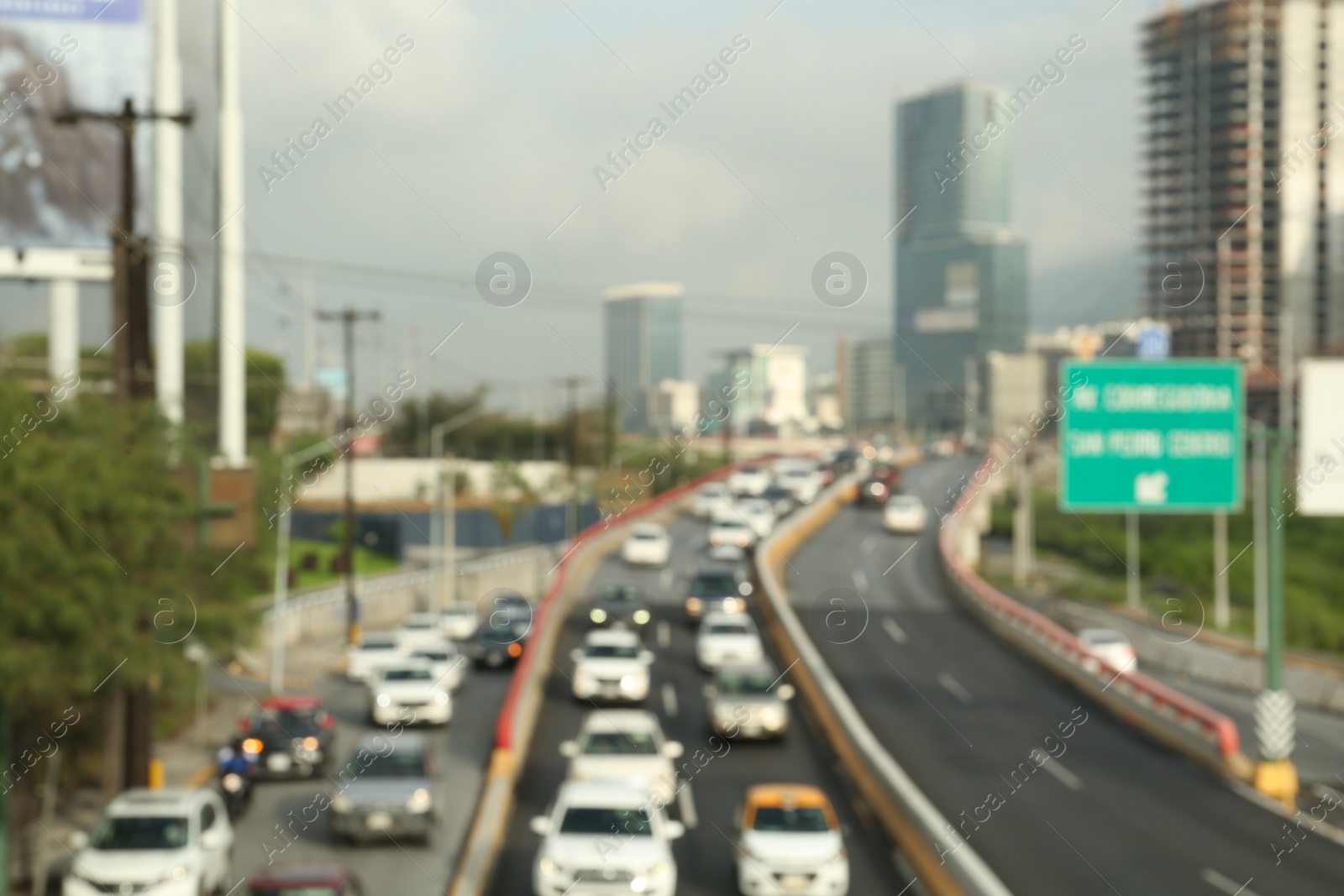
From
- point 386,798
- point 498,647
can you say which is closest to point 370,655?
point 498,647

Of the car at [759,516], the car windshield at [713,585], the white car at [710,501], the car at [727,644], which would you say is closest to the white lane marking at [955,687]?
the car at [727,644]

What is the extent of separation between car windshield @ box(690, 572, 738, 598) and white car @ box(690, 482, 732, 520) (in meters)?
23.1

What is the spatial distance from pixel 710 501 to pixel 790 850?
50072 millimetres

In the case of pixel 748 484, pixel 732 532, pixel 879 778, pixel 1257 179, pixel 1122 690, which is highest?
pixel 1257 179

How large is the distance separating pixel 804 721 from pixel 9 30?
2883 cm

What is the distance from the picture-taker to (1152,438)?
22812mm

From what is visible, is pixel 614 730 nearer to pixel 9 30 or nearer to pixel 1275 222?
pixel 9 30

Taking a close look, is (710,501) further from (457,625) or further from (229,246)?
(229,246)

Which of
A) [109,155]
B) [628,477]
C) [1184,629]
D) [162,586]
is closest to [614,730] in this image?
[162,586]

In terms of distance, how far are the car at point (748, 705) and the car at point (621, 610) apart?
10987 millimetres

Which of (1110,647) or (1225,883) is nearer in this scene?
(1225,883)

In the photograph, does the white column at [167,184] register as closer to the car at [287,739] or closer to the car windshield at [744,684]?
the car at [287,739]

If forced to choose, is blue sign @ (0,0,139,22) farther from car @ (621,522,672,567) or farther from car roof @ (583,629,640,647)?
car @ (621,522,672,567)

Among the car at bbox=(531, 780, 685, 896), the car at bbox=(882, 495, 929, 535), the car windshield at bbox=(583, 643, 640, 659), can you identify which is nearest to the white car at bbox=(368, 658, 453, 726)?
the car windshield at bbox=(583, 643, 640, 659)
